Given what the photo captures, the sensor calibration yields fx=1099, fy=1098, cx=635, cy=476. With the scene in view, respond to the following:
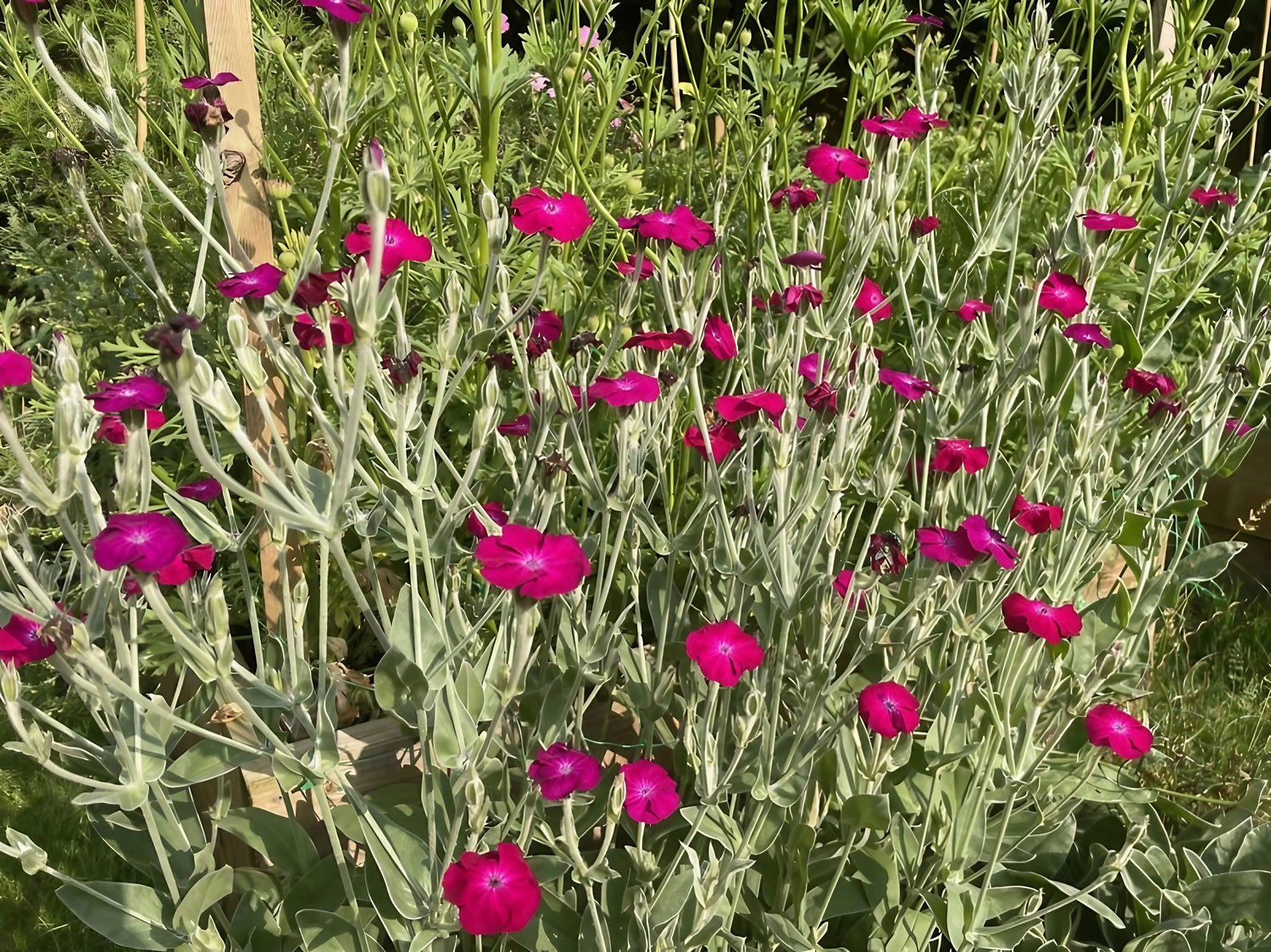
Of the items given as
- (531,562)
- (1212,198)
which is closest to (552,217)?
(531,562)

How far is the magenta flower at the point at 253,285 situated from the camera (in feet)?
3.25

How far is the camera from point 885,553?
1.24 metres

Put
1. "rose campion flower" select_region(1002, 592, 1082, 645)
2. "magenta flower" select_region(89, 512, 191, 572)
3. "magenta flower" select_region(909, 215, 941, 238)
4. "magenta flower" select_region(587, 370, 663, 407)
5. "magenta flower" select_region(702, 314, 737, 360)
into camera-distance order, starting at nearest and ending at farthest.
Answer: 1. "magenta flower" select_region(89, 512, 191, 572)
2. "magenta flower" select_region(587, 370, 663, 407)
3. "rose campion flower" select_region(1002, 592, 1082, 645)
4. "magenta flower" select_region(702, 314, 737, 360)
5. "magenta flower" select_region(909, 215, 941, 238)

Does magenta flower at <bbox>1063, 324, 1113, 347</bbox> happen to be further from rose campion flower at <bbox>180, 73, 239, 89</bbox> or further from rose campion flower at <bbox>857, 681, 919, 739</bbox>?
rose campion flower at <bbox>180, 73, 239, 89</bbox>

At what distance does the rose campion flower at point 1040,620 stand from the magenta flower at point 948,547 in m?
0.10

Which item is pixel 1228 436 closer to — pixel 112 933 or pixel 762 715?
pixel 762 715

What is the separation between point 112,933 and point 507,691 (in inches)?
21.9

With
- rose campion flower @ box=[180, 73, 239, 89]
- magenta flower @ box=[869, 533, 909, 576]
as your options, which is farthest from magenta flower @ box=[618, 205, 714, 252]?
rose campion flower @ box=[180, 73, 239, 89]

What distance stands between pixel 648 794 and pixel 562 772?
0.13m

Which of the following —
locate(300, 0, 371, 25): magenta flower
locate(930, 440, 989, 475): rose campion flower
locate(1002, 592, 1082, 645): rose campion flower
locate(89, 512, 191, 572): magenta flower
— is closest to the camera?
locate(89, 512, 191, 572): magenta flower

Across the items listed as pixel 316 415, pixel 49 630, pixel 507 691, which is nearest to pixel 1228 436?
pixel 507 691

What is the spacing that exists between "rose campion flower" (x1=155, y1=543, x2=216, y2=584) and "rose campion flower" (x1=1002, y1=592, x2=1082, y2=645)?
873 millimetres

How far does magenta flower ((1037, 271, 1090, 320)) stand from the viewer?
140 cm

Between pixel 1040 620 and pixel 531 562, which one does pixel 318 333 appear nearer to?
pixel 531 562
